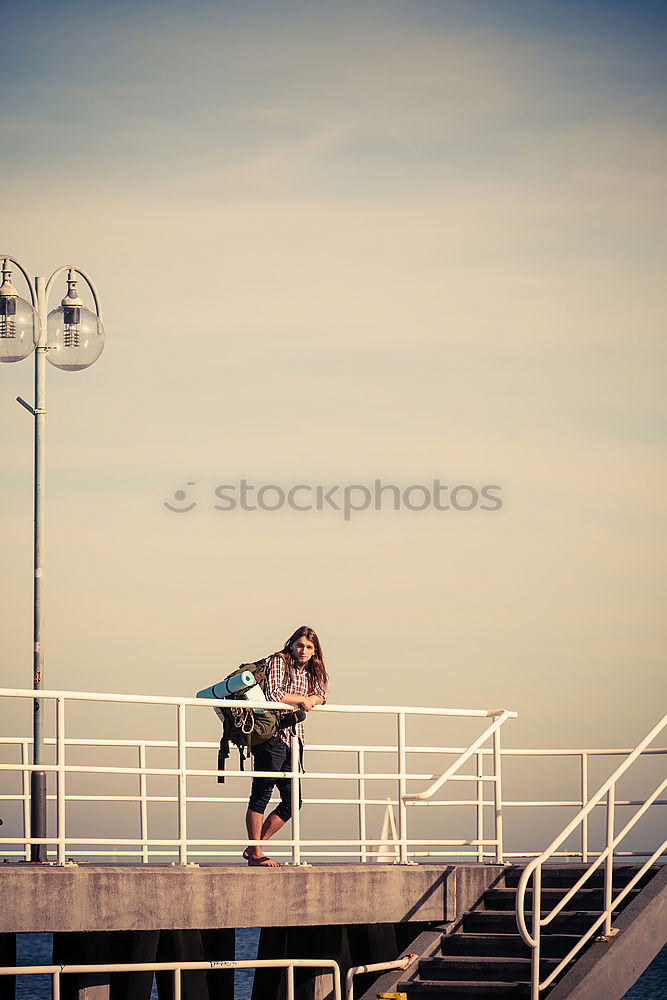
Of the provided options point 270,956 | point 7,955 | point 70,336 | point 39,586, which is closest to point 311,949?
point 270,956

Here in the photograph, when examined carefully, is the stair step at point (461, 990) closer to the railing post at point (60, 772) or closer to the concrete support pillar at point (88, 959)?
the concrete support pillar at point (88, 959)

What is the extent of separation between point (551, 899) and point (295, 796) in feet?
8.38

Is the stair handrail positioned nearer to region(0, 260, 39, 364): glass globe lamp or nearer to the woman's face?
the woman's face

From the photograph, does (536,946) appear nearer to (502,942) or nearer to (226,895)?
(502,942)

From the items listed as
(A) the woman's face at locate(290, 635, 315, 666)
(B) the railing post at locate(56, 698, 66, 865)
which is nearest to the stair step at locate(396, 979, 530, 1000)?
(A) the woman's face at locate(290, 635, 315, 666)

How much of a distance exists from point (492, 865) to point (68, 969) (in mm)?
4274

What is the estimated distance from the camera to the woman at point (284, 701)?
41.2 feet

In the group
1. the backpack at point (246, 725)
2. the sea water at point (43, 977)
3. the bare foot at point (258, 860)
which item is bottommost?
the sea water at point (43, 977)

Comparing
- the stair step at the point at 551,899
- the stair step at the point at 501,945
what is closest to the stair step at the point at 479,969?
the stair step at the point at 501,945

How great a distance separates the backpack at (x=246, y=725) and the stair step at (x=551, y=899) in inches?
96.6

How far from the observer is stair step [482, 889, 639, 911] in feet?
42.2

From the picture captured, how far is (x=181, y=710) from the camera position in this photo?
11.4m

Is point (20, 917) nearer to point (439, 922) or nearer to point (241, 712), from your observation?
point (241, 712)

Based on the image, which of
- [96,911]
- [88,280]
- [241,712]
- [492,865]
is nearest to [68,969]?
[96,911]
